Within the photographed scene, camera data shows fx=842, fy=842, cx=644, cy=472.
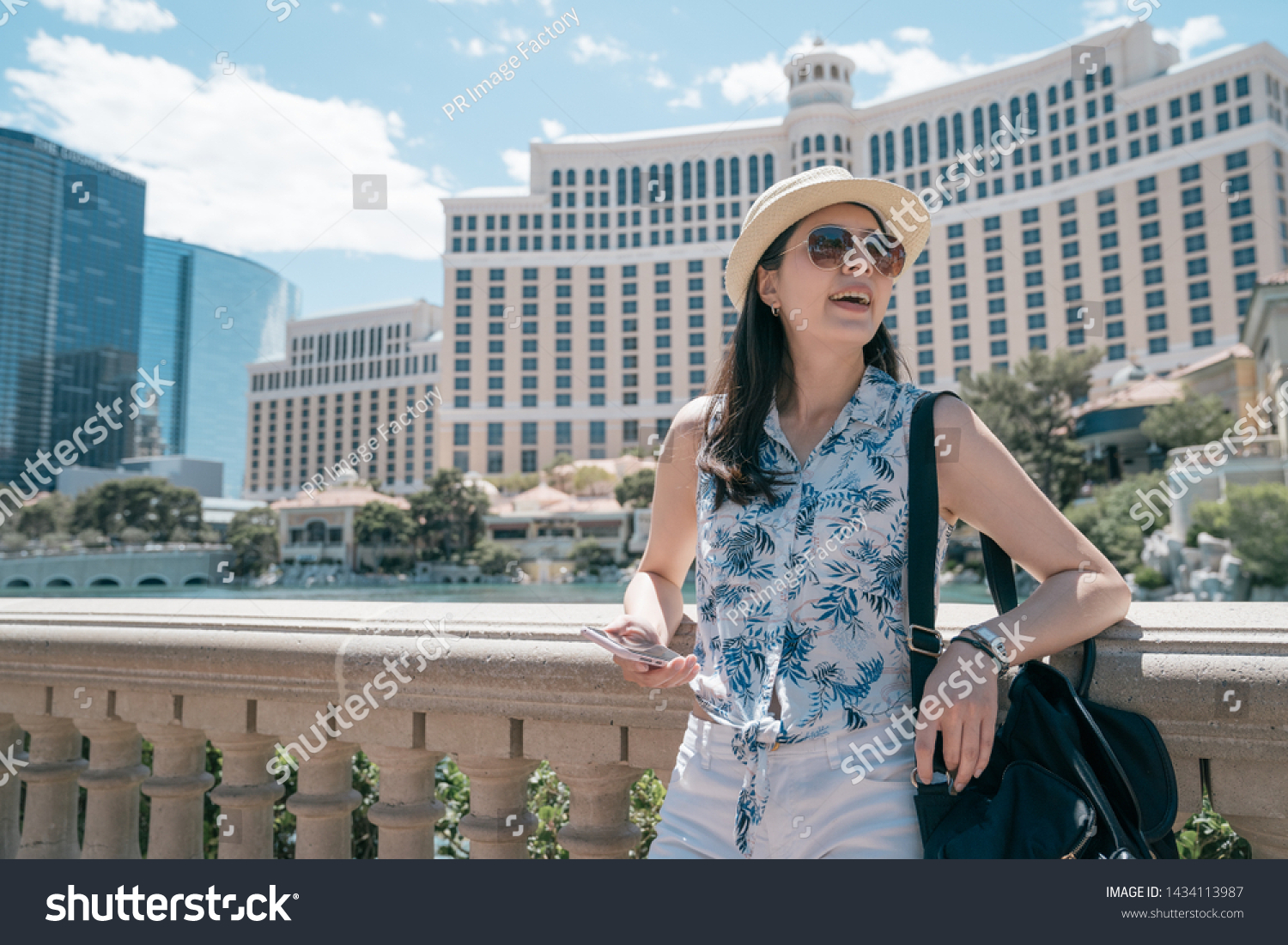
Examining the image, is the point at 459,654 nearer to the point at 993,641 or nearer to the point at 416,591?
the point at 993,641

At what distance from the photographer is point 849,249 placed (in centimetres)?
149

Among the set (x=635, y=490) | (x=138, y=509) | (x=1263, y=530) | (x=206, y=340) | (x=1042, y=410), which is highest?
(x=206, y=340)

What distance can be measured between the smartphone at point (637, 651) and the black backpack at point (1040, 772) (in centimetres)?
38

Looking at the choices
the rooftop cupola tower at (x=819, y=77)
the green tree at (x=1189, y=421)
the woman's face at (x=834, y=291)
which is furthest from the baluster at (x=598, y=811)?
the rooftop cupola tower at (x=819, y=77)

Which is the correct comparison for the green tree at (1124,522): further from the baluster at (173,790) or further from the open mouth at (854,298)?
the baluster at (173,790)

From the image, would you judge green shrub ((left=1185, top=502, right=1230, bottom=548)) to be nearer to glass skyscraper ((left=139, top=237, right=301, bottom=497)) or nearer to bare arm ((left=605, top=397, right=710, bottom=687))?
bare arm ((left=605, top=397, right=710, bottom=687))

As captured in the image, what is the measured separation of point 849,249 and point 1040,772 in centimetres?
89

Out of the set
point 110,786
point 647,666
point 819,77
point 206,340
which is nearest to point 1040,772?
point 647,666

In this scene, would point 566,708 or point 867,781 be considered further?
point 566,708

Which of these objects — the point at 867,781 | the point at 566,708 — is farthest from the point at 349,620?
the point at 867,781

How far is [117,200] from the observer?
27547 mm

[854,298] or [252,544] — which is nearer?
[854,298]

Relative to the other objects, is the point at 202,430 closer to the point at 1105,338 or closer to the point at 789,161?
the point at 789,161
